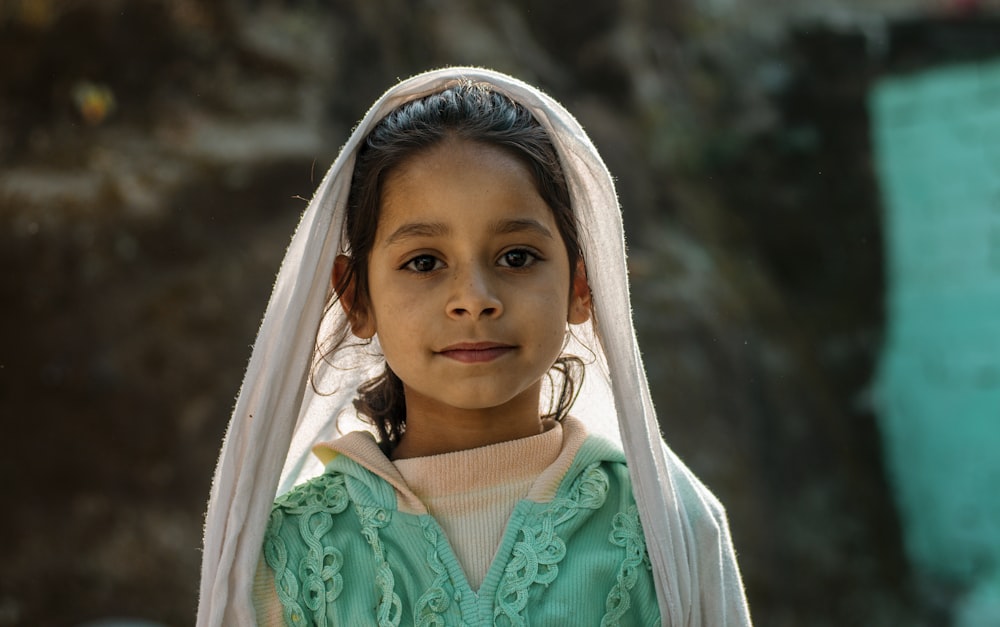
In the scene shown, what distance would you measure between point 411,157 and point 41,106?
3322 mm

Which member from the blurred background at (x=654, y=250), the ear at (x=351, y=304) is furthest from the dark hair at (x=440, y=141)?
the blurred background at (x=654, y=250)

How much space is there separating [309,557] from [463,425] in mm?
380

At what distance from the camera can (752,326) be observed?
6109mm

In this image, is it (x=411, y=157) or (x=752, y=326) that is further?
(x=752, y=326)

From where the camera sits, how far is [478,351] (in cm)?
204

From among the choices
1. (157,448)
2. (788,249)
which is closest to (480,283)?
(157,448)

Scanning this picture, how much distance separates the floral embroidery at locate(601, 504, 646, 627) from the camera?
1992 mm

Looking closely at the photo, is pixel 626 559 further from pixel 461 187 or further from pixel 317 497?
pixel 461 187

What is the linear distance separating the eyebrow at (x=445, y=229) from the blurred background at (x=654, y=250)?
1.91m

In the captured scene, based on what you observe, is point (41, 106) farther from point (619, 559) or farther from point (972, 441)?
point (972, 441)

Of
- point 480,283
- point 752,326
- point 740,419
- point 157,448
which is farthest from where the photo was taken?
point 752,326

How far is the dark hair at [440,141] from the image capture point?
2.14m

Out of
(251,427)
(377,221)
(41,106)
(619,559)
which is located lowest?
(619,559)

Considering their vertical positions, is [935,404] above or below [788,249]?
below
